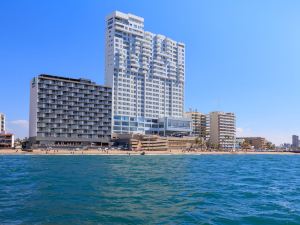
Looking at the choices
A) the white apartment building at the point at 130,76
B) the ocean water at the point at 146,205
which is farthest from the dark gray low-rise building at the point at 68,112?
the ocean water at the point at 146,205

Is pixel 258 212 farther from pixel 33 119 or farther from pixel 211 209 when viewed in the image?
pixel 33 119

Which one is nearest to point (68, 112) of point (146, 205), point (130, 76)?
point (130, 76)

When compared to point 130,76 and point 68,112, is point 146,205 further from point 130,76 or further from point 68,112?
point 130,76

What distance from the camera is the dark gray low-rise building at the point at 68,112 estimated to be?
153500 millimetres

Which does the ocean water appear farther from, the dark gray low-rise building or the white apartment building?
the white apartment building

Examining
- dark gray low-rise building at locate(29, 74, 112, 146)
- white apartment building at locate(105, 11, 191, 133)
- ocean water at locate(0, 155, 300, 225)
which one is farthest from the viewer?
white apartment building at locate(105, 11, 191, 133)

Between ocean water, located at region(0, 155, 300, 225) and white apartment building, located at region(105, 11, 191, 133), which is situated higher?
white apartment building, located at region(105, 11, 191, 133)

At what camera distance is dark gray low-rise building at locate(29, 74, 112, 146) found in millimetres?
153500

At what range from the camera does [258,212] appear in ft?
63.8

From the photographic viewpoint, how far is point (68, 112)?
160625mm

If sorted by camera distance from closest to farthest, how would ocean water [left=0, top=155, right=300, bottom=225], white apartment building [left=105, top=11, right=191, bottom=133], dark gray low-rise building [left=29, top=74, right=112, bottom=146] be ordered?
ocean water [left=0, top=155, right=300, bottom=225] → dark gray low-rise building [left=29, top=74, right=112, bottom=146] → white apartment building [left=105, top=11, right=191, bottom=133]

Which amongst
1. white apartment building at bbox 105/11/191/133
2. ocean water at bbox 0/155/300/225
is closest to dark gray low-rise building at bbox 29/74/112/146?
white apartment building at bbox 105/11/191/133

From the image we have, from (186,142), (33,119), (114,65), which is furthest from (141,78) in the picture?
(33,119)

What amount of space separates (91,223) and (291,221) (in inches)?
387
